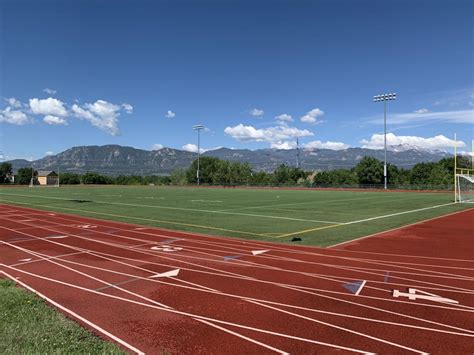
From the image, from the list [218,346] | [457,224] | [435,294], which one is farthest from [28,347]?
[457,224]

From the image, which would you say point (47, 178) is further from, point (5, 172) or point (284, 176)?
point (284, 176)

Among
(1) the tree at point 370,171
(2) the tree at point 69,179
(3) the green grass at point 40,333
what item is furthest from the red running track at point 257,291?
(2) the tree at point 69,179

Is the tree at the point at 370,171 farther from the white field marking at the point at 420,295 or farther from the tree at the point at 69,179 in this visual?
the white field marking at the point at 420,295

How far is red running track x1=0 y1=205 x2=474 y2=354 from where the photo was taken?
5.14 metres

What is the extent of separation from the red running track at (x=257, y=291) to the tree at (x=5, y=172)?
318ft

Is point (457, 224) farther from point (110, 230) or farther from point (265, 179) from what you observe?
point (265, 179)

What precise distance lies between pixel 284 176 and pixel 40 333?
9561cm

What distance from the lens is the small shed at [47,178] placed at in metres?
96.6

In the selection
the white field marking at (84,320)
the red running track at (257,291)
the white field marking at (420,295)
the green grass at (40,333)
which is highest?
the green grass at (40,333)

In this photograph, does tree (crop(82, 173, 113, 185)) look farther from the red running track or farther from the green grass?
the green grass

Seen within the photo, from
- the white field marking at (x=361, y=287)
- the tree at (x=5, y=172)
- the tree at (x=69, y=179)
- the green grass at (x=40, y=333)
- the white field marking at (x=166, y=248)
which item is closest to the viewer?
the green grass at (x=40, y=333)

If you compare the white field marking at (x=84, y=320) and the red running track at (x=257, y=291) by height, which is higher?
the red running track at (x=257, y=291)

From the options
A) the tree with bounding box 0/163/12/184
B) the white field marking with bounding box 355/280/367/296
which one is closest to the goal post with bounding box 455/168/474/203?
the white field marking with bounding box 355/280/367/296

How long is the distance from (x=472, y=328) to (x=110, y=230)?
1353cm
